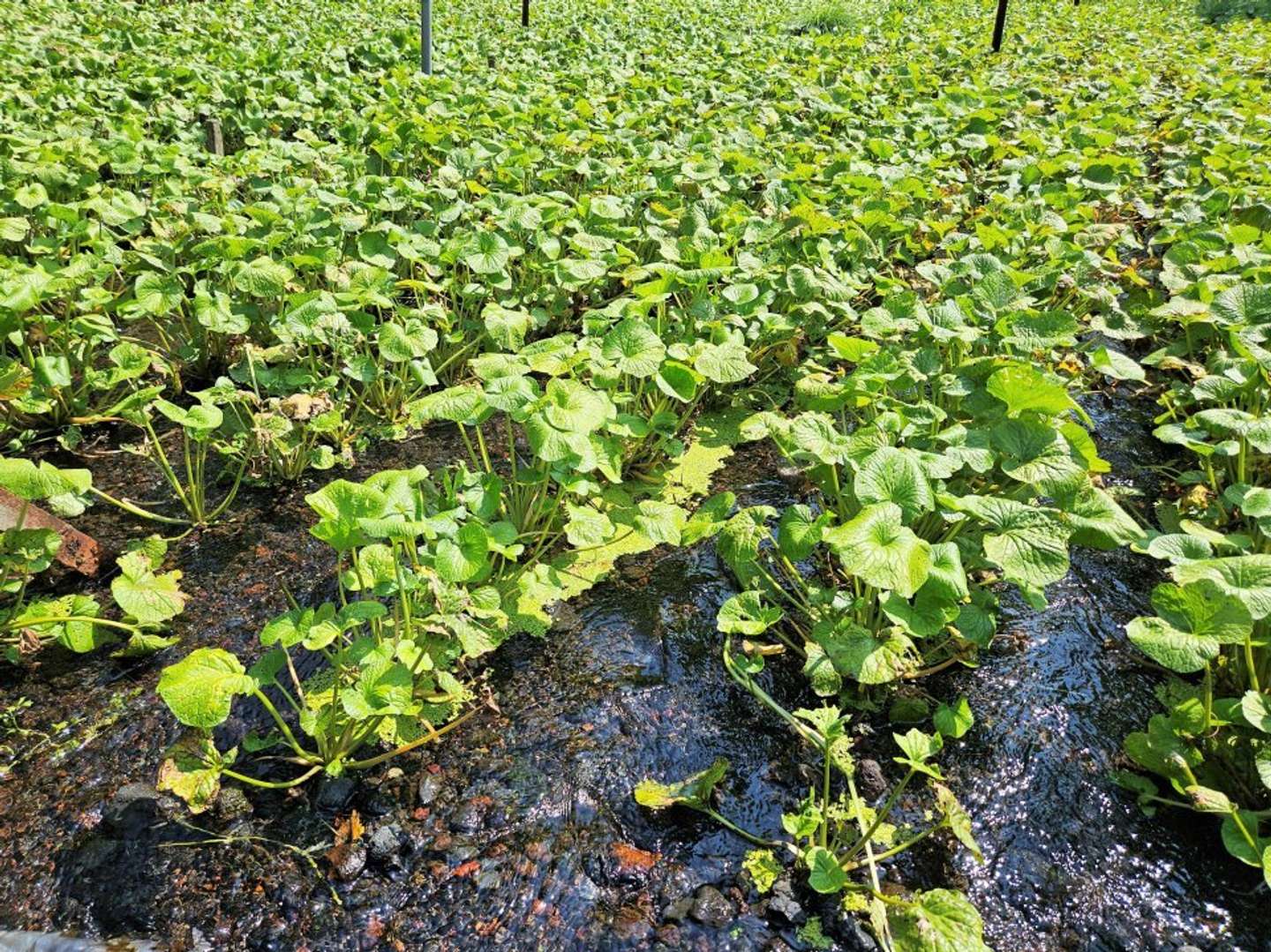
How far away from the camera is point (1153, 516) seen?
120 inches

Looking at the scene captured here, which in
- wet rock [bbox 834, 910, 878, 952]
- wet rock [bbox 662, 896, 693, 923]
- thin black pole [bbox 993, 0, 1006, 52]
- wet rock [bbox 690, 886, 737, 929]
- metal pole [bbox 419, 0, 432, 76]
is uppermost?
thin black pole [bbox 993, 0, 1006, 52]

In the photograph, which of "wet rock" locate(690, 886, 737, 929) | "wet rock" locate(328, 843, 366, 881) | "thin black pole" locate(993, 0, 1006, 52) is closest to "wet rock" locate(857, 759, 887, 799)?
"wet rock" locate(690, 886, 737, 929)

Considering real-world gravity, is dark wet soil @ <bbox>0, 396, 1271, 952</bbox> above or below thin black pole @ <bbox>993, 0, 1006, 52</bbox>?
below

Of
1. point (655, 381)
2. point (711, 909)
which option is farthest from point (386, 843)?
point (655, 381)

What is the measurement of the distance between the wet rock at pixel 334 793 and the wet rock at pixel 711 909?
834 millimetres

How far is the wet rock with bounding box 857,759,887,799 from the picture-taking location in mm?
2064

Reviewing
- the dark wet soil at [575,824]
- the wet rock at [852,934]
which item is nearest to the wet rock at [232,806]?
the dark wet soil at [575,824]

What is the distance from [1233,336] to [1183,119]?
15.0ft

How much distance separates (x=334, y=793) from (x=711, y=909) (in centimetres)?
90

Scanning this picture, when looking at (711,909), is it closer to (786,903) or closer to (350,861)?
(786,903)

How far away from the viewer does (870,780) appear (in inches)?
82.0

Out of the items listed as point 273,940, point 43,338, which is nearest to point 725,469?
point 273,940

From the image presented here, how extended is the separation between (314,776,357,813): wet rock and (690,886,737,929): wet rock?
32.8 inches

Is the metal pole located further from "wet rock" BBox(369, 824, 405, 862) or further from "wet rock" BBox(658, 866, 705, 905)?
"wet rock" BBox(658, 866, 705, 905)
